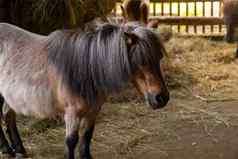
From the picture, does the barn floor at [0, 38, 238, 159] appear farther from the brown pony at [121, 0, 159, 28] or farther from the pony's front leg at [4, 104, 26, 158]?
the brown pony at [121, 0, 159, 28]

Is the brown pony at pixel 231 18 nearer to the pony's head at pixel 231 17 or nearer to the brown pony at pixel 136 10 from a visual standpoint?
the pony's head at pixel 231 17

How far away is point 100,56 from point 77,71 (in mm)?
232

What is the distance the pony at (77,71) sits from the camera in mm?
3311

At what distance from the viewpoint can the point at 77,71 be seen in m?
3.57

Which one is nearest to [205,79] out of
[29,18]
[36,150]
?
[29,18]

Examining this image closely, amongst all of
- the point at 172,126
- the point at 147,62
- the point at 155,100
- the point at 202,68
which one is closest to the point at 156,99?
the point at 155,100

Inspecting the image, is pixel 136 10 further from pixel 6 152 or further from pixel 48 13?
pixel 6 152

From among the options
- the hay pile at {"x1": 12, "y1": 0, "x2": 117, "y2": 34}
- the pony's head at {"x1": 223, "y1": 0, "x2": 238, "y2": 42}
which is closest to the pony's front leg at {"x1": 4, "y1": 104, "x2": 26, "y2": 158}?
the hay pile at {"x1": 12, "y1": 0, "x2": 117, "y2": 34}

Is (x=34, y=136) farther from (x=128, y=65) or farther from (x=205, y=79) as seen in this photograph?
(x=205, y=79)

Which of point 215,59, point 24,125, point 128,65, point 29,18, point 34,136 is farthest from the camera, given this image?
point 215,59

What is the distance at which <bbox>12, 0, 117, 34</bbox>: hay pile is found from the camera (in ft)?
17.9

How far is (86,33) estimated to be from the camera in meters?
3.62

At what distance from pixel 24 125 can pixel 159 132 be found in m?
1.50

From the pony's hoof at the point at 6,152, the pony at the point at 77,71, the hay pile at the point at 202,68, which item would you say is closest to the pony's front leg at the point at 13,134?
the pony's hoof at the point at 6,152
